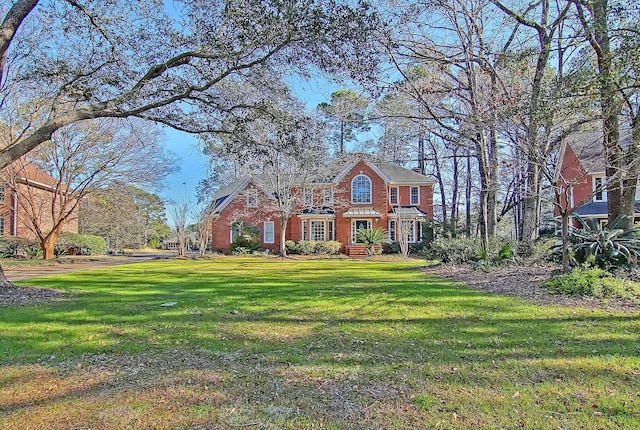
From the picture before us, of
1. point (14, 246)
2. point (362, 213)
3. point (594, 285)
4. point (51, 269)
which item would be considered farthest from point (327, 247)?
point (594, 285)

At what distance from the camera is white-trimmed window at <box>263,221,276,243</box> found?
29000 millimetres

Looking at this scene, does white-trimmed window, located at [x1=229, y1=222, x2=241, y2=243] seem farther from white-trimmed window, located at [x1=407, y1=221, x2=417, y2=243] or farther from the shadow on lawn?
the shadow on lawn

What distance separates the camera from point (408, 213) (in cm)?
2677

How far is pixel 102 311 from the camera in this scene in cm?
632

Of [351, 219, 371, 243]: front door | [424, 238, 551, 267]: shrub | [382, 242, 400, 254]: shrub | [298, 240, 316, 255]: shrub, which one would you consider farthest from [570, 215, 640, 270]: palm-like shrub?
[351, 219, 371, 243]: front door

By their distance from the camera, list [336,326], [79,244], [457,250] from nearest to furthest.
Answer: [336,326], [457,250], [79,244]

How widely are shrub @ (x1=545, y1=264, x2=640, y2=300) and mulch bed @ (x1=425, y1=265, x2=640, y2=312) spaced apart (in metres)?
0.17

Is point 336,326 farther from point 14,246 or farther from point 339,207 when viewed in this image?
point 14,246

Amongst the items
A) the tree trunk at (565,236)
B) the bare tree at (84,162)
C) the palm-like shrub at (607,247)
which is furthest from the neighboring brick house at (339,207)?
the tree trunk at (565,236)

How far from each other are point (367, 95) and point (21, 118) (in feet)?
49.9

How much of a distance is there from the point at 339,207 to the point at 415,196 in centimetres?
563

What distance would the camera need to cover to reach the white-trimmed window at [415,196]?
93.4 feet

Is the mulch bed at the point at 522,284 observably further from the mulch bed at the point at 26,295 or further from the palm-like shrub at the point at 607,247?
the mulch bed at the point at 26,295

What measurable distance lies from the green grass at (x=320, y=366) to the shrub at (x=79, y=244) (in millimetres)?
20884
